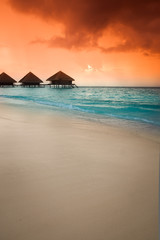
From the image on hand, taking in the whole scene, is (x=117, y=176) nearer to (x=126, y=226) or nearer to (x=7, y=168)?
(x=126, y=226)

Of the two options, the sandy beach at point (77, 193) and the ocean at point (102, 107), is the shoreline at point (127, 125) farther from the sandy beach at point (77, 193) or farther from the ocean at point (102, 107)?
the sandy beach at point (77, 193)

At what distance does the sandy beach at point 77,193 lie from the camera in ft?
4.13

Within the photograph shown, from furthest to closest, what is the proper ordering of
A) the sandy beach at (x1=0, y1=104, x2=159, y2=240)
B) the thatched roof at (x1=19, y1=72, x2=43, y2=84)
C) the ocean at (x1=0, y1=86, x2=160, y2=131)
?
1. the thatched roof at (x1=19, y1=72, x2=43, y2=84)
2. the ocean at (x1=0, y1=86, x2=160, y2=131)
3. the sandy beach at (x1=0, y1=104, x2=159, y2=240)

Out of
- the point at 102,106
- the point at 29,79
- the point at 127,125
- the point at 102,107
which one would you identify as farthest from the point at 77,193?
the point at 29,79

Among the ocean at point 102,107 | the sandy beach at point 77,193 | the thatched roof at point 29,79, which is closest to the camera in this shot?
the sandy beach at point 77,193

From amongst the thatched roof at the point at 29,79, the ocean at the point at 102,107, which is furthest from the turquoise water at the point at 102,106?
the thatched roof at the point at 29,79

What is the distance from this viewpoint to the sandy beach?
4.13 ft

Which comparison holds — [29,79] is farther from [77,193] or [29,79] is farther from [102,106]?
[77,193]

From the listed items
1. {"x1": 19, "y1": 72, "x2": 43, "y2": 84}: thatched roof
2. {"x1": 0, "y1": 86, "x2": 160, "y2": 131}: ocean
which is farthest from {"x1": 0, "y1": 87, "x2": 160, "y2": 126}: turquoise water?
{"x1": 19, "y1": 72, "x2": 43, "y2": 84}: thatched roof

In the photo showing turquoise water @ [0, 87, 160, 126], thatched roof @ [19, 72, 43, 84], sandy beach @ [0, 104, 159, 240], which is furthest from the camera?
thatched roof @ [19, 72, 43, 84]

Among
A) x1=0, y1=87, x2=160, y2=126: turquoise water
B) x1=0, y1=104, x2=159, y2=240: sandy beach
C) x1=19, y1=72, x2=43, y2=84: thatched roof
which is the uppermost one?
x1=19, y1=72, x2=43, y2=84: thatched roof

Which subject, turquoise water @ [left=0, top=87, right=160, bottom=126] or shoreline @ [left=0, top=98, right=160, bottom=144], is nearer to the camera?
shoreline @ [left=0, top=98, right=160, bottom=144]

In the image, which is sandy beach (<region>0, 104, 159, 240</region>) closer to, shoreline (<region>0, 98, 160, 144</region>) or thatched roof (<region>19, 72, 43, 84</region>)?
shoreline (<region>0, 98, 160, 144</region>)

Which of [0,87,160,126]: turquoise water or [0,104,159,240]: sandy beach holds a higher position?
[0,87,160,126]: turquoise water
